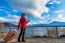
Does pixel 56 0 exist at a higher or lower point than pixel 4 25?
higher

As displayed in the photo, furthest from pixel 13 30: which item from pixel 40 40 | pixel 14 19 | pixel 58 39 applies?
pixel 58 39

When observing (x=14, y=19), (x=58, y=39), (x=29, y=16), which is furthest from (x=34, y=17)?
(x=58, y=39)

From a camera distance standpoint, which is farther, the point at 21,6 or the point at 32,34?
the point at 32,34

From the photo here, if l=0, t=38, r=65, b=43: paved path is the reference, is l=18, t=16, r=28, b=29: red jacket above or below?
above

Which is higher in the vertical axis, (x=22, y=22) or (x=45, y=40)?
(x=22, y=22)

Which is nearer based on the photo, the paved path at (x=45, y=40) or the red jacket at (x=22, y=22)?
the red jacket at (x=22, y=22)

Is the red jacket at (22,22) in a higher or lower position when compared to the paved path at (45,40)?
higher

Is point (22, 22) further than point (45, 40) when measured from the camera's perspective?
No

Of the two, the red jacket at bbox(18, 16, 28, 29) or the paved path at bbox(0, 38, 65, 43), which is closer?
the red jacket at bbox(18, 16, 28, 29)

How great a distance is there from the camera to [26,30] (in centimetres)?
998

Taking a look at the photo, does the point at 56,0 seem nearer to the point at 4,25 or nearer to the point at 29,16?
the point at 29,16

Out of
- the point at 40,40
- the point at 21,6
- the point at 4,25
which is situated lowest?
the point at 40,40

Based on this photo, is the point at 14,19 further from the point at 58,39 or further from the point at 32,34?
the point at 58,39

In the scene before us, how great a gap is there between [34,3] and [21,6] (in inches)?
21.0
